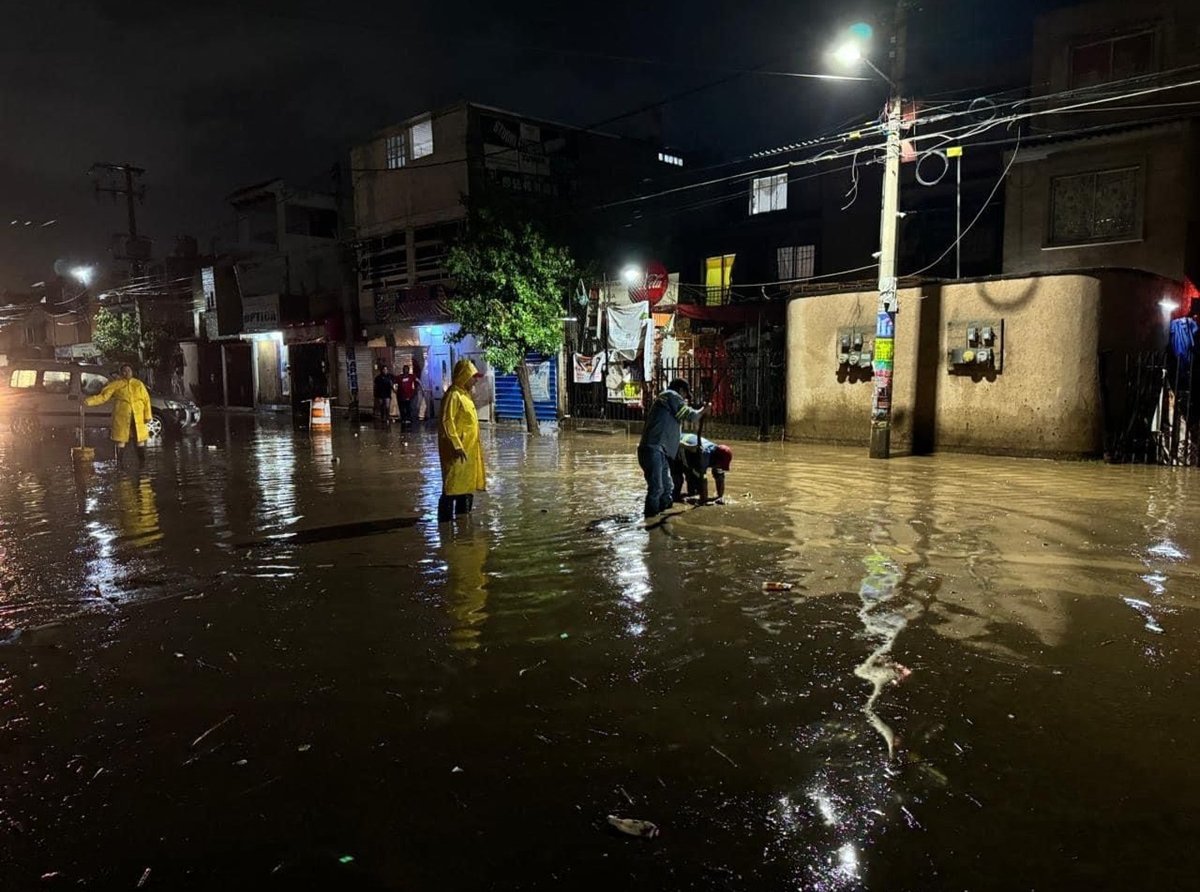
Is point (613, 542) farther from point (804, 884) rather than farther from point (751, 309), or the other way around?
point (751, 309)

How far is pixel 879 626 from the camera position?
519 centimetres

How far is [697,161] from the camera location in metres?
33.8

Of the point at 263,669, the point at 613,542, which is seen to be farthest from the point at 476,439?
the point at 263,669

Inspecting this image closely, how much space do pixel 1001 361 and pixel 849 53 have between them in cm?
602

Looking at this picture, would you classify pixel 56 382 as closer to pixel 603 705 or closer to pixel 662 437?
pixel 662 437

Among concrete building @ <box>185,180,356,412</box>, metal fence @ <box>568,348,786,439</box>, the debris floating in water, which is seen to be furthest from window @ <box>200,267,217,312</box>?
the debris floating in water

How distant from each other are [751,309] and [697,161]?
16.2m

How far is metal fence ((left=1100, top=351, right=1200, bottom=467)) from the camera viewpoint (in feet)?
42.8

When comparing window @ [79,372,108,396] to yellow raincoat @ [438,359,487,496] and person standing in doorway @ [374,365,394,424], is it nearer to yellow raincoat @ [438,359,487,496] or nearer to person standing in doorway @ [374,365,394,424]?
person standing in doorway @ [374,365,394,424]

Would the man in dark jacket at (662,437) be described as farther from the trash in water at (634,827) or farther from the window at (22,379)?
the window at (22,379)

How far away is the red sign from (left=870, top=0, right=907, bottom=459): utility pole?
689cm

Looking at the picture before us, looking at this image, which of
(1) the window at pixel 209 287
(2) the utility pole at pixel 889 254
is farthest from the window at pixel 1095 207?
(1) the window at pixel 209 287

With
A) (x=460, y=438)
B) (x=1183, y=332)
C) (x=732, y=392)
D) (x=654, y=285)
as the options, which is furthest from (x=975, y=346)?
(x=460, y=438)

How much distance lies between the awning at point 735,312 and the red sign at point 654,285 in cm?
63
